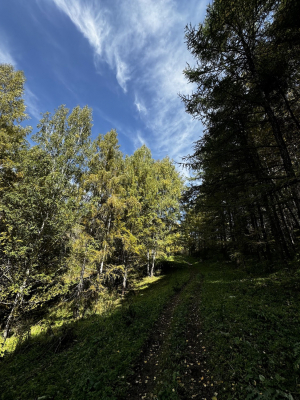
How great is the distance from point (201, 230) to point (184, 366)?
39.9 feet

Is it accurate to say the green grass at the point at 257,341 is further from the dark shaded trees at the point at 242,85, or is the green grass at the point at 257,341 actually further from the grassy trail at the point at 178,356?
the dark shaded trees at the point at 242,85

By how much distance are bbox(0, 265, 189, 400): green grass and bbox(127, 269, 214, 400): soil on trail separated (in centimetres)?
29

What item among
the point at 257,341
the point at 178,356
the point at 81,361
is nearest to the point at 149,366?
the point at 178,356

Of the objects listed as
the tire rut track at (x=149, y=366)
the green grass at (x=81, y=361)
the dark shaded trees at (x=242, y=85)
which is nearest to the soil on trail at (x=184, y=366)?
the tire rut track at (x=149, y=366)

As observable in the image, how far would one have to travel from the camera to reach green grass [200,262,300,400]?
3.56 meters

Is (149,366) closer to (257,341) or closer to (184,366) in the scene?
(184,366)

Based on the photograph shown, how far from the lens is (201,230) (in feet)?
53.1

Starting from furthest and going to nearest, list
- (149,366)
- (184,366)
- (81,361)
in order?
(81,361) < (149,366) < (184,366)

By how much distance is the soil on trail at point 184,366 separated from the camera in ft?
13.5

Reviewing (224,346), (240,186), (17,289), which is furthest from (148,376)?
(240,186)

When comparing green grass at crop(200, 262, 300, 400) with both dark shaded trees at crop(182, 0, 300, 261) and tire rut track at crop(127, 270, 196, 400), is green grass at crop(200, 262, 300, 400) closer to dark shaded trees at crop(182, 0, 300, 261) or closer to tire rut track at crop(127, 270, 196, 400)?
tire rut track at crop(127, 270, 196, 400)

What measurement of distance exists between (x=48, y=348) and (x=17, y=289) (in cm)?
342

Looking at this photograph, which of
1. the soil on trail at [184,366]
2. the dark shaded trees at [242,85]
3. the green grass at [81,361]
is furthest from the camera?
the dark shaded trees at [242,85]

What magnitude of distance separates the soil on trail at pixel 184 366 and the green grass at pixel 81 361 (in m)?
0.29
